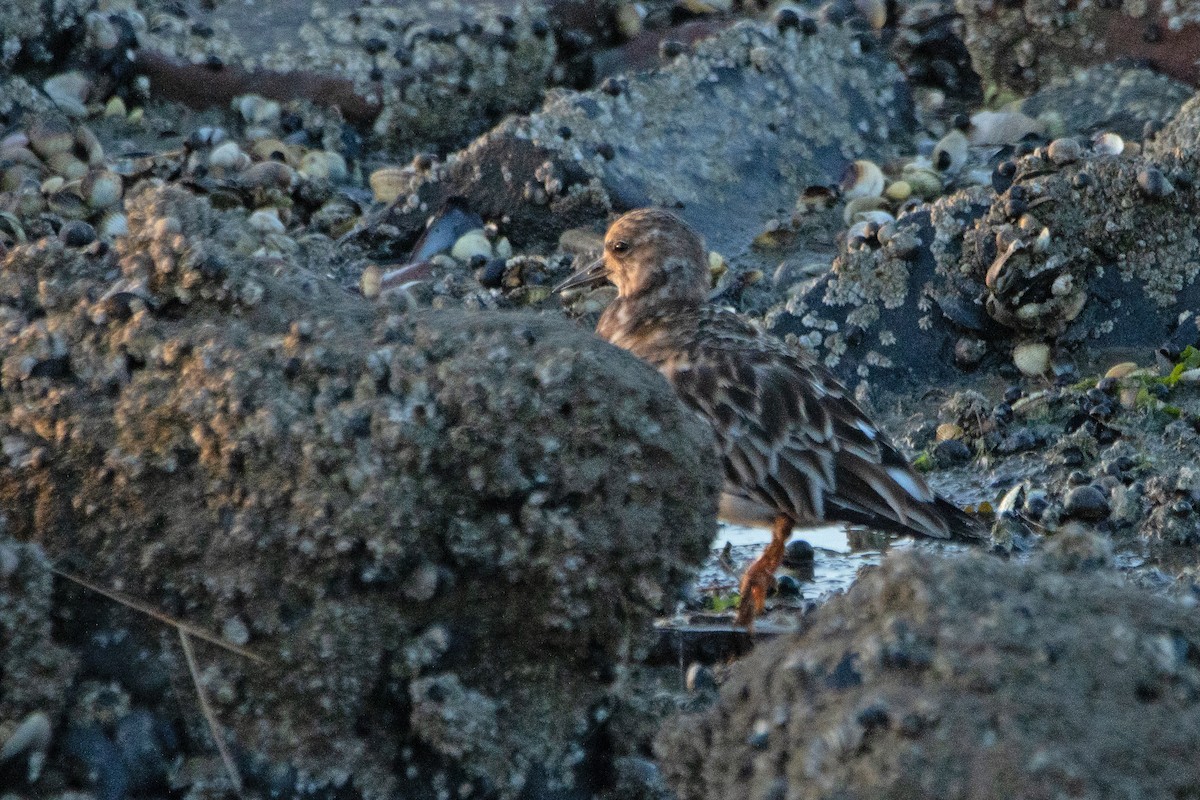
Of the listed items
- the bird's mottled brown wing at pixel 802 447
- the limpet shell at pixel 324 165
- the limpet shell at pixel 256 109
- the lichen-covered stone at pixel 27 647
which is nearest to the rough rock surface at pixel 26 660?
the lichen-covered stone at pixel 27 647

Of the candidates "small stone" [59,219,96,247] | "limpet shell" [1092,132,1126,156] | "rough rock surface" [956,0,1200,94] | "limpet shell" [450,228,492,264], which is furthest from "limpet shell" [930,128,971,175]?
"small stone" [59,219,96,247]

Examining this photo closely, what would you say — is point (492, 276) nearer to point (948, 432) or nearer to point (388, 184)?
point (388, 184)

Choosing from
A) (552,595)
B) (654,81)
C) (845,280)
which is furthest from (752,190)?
(552,595)

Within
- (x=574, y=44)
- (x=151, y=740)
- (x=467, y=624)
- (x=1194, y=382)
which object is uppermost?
(x=467, y=624)

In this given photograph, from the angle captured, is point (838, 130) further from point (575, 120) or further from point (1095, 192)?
point (1095, 192)

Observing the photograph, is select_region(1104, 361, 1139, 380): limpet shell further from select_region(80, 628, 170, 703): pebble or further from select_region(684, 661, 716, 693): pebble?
select_region(80, 628, 170, 703): pebble
